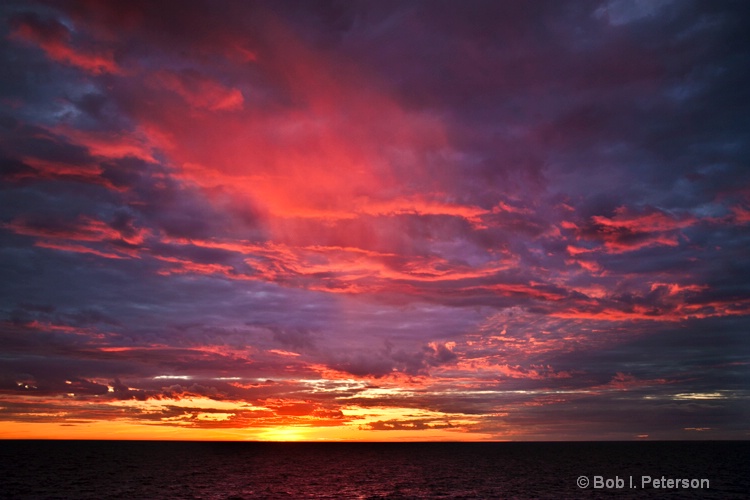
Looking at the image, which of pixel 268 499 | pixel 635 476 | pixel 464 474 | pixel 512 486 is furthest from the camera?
pixel 464 474

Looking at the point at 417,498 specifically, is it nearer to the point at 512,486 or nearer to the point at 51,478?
the point at 512,486

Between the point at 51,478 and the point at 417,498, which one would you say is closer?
the point at 417,498

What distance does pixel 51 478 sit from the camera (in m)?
123

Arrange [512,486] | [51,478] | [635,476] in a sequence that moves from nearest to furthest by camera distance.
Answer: [512,486]
[51,478]
[635,476]

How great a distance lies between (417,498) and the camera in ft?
302

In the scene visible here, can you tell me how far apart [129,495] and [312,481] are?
4176 cm

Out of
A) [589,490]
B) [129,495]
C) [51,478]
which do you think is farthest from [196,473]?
[589,490]

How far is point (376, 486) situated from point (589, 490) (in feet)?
133

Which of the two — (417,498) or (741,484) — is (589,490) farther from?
(741,484)

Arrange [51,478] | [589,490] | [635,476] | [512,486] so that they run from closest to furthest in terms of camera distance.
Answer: [589,490], [512,486], [51,478], [635,476]

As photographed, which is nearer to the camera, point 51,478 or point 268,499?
point 268,499

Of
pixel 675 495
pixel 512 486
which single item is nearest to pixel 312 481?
pixel 512 486

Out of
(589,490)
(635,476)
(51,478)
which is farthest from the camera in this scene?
(635,476)

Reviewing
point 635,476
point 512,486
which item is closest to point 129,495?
point 512,486
